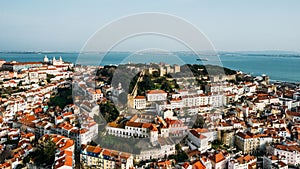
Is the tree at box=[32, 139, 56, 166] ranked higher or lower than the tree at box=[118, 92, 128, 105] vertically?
lower

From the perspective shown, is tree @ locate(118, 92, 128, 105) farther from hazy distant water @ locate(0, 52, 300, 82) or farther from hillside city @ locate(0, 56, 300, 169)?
hazy distant water @ locate(0, 52, 300, 82)

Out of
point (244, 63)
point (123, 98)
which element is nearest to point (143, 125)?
point (123, 98)

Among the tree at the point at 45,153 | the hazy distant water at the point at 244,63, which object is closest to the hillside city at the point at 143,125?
the tree at the point at 45,153

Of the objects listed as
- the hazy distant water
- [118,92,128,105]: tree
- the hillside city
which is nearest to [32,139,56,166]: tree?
the hillside city

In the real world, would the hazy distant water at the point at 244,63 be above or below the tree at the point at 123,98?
above

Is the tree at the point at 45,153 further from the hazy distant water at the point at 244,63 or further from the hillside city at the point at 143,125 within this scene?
the hazy distant water at the point at 244,63

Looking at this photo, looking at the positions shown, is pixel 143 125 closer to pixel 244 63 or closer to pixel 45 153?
pixel 45 153

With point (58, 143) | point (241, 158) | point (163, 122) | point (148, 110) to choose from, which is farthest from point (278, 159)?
point (58, 143)

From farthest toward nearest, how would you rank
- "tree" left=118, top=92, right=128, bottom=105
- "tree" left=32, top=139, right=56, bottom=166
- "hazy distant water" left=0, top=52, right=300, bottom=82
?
"hazy distant water" left=0, top=52, right=300, bottom=82, "tree" left=118, top=92, right=128, bottom=105, "tree" left=32, top=139, right=56, bottom=166

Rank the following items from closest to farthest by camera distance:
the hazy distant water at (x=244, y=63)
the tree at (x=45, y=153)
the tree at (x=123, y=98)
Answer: the tree at (x=45, y=153) → the tree at (x=123, y=98) → the hazy distant water at (x=244, y=63)
